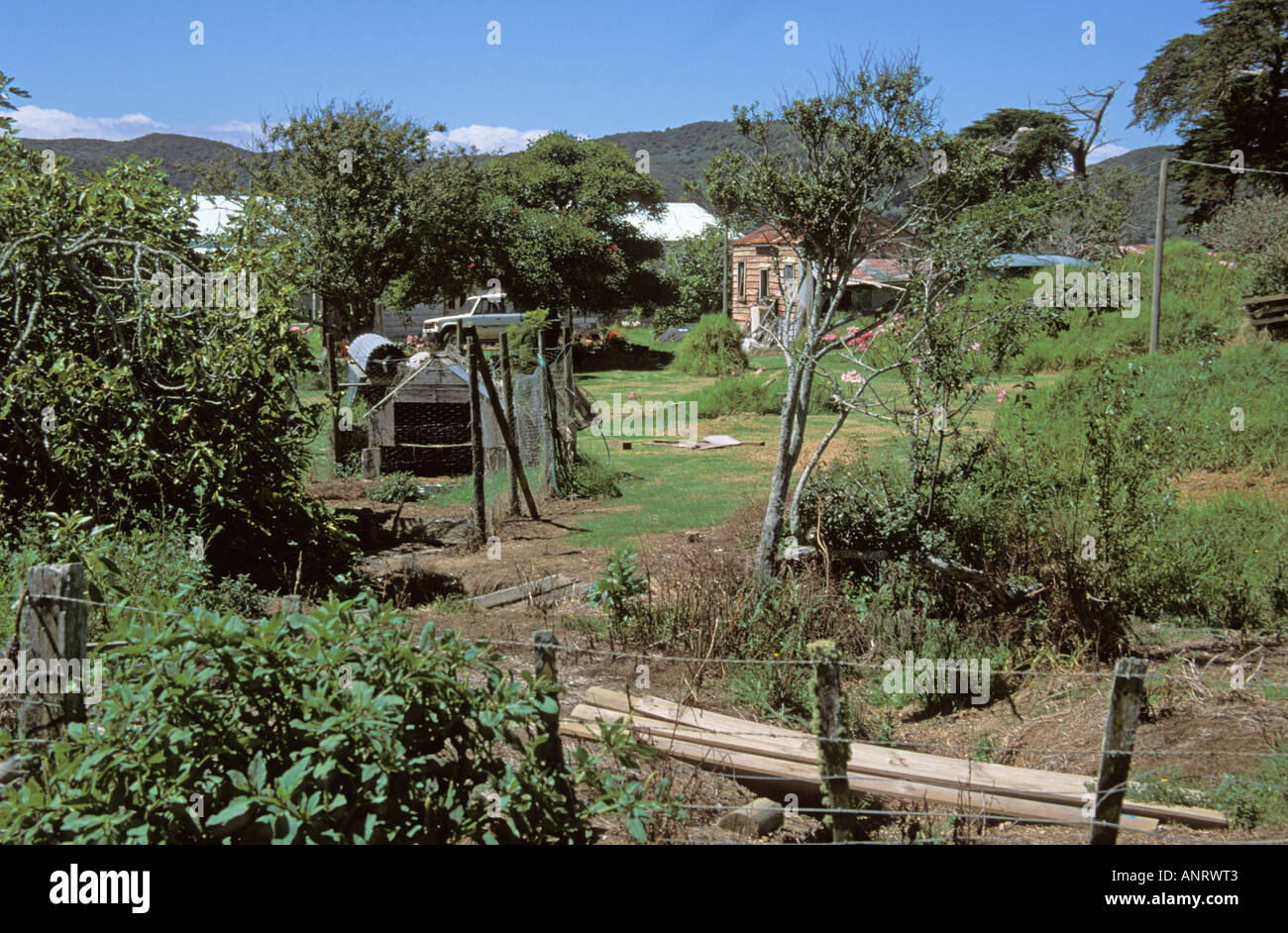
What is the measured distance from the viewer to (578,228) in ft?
109

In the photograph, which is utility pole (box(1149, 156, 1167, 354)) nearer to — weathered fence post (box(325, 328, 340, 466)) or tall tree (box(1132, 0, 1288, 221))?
weathered fence post (box(325, 328, 340, 466))

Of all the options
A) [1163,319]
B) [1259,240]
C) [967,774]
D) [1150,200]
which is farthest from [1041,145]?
[1150,200]

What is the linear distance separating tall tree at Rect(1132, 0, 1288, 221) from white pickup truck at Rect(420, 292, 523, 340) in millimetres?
26699

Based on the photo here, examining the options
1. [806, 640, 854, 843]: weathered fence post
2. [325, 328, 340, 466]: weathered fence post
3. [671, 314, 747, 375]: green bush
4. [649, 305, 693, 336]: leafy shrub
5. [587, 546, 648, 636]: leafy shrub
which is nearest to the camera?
[806, 640, 854, 843]: weathered fence post

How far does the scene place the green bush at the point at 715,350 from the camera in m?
26.9

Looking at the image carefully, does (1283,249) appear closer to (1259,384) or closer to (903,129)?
(1259,384)

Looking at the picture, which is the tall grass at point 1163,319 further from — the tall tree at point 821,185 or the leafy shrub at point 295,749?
the leafy shrub at point 295,749

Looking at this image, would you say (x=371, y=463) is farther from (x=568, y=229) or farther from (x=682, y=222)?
(x=682, y=222)

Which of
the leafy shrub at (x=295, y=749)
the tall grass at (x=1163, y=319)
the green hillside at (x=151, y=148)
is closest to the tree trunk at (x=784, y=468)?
the leafy shrub at (x=295, y=749)

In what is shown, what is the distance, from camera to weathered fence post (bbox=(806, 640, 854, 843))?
4289 millimetres

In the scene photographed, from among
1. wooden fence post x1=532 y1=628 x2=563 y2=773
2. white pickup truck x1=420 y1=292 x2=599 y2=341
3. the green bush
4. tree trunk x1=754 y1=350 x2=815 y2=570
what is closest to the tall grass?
the green bush
